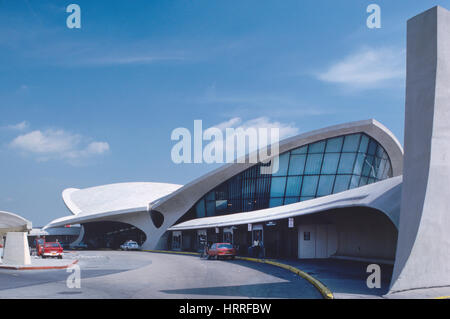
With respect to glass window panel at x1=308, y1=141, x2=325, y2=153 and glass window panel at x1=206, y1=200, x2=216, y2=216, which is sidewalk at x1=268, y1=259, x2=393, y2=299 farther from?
glass window panel at x1=206, y1=200, x2=216, y2=216

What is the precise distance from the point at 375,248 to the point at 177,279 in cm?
1111

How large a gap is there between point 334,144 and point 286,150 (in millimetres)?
4658

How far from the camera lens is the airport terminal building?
77.0ft

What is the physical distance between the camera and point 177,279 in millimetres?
17922

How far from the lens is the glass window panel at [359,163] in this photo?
43938mm

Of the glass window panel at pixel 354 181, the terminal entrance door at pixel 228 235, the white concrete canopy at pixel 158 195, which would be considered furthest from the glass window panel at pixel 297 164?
the terminal entrance door at pixel 228 235

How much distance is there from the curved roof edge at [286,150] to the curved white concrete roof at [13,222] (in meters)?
23.8

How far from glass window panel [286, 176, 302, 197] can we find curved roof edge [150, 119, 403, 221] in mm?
2908

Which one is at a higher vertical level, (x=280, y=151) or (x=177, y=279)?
(x=280, y=151)

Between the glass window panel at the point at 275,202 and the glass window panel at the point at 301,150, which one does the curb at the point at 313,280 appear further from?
the glass window panel at the point at 301,150

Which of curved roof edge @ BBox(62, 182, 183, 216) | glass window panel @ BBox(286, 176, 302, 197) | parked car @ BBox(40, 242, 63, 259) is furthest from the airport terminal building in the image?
parked car @ BBox(40, 242, 63, 259)

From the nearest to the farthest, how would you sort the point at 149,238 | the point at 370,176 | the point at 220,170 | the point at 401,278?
the point at 401,278 < the point at 370,176 < the point at 220,170 < the point at 149,238
